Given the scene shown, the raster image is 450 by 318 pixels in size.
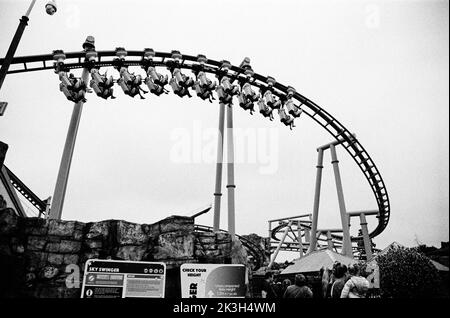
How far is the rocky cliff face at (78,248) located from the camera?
5148 millimetres

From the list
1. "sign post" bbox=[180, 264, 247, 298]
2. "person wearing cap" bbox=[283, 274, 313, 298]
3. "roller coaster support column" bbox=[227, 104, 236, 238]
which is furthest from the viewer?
"roller coaster support column" bbox=[227, 104, 236, 238]

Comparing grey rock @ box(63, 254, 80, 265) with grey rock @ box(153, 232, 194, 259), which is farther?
grey rock @ box(153, 232, 194, 259)

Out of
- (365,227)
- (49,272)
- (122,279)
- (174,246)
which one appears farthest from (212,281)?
(365,227)

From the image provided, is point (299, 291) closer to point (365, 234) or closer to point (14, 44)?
point (14, 44)

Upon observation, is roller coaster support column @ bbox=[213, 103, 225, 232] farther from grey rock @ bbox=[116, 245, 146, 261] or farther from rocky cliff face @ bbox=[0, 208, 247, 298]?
grey rock @ bbox=[116, 245, 146, 261]

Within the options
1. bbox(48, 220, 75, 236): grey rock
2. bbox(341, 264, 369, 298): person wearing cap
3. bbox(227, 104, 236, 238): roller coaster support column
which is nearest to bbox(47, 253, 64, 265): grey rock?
bbox(48, 220, 75, 236): grey rock

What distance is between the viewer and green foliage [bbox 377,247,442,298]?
6320mm

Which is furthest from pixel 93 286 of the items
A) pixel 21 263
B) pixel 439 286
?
pixel 439 286

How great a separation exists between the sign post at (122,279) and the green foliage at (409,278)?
5479mm

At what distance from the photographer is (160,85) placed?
8.12m

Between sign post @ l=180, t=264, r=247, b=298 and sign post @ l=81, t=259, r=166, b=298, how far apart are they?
0.31m

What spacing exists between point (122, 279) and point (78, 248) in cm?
281
